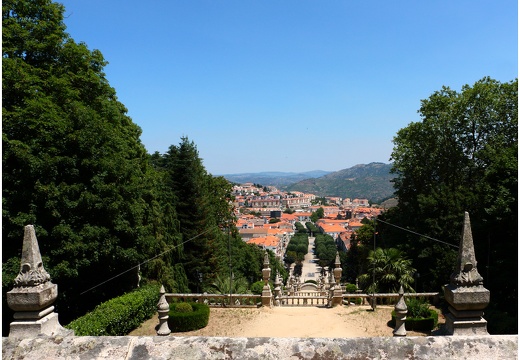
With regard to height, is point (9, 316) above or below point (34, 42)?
below

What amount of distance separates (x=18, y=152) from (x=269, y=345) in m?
11.7

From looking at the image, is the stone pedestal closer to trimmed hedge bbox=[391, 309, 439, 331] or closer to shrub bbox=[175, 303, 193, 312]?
trimmed hedge bbox=[391, 309, 439, 331]

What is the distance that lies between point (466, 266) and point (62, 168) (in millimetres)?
12851

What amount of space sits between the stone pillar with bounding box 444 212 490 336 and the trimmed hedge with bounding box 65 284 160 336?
30.8 ft

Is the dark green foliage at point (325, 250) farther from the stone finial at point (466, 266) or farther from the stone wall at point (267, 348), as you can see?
the stone wall at point (267, 348)

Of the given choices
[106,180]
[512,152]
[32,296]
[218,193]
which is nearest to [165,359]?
[32,296]

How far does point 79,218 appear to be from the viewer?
12797 mm

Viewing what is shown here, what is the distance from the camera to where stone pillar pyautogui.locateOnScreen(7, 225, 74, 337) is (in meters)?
3.76

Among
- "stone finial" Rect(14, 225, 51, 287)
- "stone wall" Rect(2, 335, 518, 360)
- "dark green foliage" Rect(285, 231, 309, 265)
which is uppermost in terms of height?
"stone finial" Rect(14, 225, 51, 287)

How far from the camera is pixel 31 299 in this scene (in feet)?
12.4

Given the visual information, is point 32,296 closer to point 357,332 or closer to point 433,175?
point 357,332

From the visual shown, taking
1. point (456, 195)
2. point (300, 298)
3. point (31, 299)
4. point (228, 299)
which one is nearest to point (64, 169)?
point (228, 299)

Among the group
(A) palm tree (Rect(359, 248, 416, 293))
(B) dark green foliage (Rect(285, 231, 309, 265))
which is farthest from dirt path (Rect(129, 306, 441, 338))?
(B) dark green foliage (Rect(285, 231, 309, 265))

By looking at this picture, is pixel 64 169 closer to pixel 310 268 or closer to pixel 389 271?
pixel 389 271
